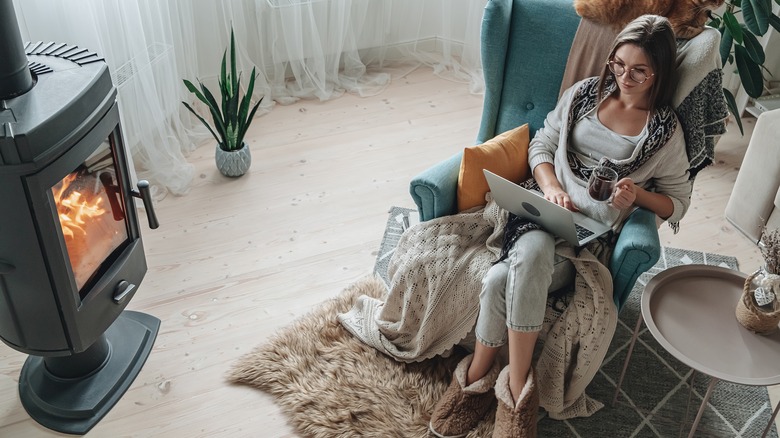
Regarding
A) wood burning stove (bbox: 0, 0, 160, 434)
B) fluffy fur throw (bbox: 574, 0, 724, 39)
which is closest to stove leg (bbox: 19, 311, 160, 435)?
wood burning stove (bbox: 0, 0, 160, 434)

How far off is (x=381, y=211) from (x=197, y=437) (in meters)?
1.25

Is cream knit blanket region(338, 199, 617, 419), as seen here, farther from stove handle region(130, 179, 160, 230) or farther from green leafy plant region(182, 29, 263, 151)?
green leafy plant region(182, 29, 263, 151)

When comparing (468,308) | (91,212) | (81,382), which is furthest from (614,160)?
(81,382)

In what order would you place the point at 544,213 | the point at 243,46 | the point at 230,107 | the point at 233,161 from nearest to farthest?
the point at 544,213, the point at 230,107, the point at 233,161, the point at 243,46

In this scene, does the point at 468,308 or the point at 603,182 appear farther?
the point at 468,308

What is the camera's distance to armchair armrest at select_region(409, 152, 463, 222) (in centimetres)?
241

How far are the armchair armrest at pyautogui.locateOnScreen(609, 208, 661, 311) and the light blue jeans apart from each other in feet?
0.47

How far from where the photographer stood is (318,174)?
3.41m

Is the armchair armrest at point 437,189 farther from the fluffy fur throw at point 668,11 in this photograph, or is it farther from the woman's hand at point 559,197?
the fluffy fur throw at point 668,11

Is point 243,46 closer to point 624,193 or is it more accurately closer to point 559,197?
point 559,197

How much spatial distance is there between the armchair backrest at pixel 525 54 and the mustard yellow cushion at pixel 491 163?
137 millimetres

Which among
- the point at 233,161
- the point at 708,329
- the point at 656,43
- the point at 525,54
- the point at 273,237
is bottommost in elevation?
the point at 273,237

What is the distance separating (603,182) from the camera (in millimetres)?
2141

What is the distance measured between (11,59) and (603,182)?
1.53 m
